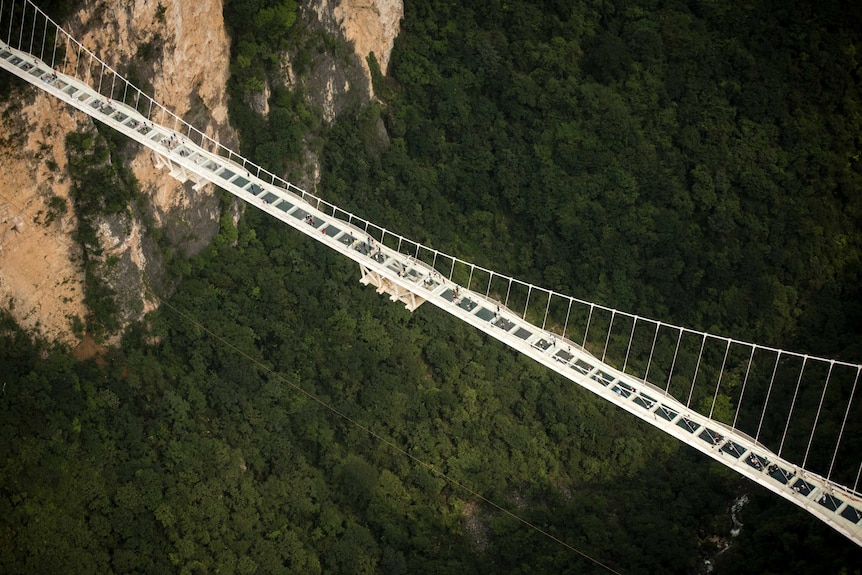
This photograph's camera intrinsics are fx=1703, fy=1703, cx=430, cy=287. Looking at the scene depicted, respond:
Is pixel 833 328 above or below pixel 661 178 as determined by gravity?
below

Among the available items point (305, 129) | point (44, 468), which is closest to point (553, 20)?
point (305, 129)

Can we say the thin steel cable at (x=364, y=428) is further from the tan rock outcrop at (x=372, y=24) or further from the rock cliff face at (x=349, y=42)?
the tan rock outcrop at (x=372, y=24)

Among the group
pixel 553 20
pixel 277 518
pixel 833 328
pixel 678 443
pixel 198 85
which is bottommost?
pixel 277 518

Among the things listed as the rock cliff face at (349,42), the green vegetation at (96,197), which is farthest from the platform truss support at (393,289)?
the rock cliff face at (349,42)

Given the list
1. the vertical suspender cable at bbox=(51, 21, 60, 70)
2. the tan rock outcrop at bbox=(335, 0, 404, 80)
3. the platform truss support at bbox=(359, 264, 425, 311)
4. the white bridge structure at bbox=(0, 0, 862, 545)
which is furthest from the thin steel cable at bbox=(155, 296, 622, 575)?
the tan rock outcrop at bbox=(335, 0, 404, 80)

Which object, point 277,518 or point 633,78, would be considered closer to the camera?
point 277,518

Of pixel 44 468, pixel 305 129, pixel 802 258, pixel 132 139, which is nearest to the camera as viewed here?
pixel 44 468

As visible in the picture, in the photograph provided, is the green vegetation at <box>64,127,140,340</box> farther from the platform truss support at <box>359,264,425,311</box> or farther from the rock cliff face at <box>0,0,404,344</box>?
the platform truss support at <box>359,264,425,311</box>

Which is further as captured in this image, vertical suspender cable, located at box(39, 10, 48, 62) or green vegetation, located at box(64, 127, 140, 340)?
green vegetation, located at box(64, 127, 140, 340)

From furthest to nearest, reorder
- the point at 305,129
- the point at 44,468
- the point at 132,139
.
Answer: the point at 305,129 < the point at 132,139 < the point at 44,468

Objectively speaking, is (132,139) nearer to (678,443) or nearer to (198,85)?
(198,85)
